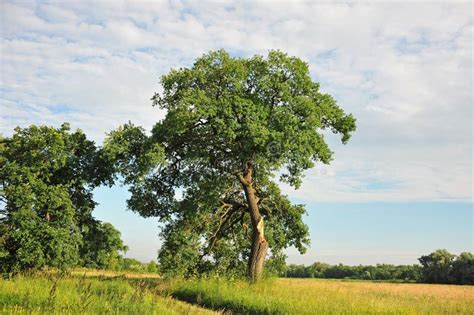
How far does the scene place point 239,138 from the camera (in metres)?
22.7

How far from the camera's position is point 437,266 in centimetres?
7875

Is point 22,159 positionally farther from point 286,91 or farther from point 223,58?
point 286,91

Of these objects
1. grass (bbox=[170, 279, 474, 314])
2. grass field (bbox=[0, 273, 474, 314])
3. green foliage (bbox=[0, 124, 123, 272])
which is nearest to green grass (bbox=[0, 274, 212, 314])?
grass field (bbox=[0, 273, 474, 314])

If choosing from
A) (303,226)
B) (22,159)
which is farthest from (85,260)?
(303,226)

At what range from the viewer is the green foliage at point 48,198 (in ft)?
74.1

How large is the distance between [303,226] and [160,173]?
874cm

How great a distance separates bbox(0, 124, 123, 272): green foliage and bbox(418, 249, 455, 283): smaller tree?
220 feet

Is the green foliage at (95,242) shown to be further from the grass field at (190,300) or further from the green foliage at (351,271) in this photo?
the green foliage at (351,271)

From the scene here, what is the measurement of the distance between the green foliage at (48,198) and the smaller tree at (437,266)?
67.0 metres

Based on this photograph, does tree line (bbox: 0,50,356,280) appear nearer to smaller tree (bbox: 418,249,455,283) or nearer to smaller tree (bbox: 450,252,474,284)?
smaller tree (bbox: 450,252,474,284)

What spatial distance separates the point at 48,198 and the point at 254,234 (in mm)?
11167

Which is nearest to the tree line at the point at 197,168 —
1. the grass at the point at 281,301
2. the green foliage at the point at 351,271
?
the grass at the point at 281,301

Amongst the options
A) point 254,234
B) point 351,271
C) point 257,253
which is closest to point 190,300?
point 257,253

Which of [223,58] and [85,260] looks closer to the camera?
[223,58]
